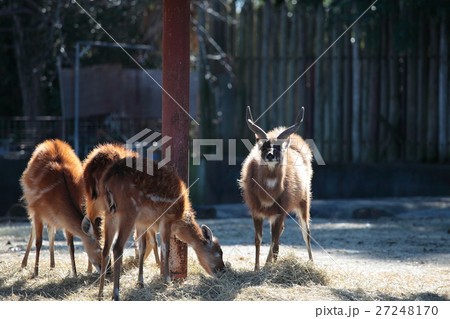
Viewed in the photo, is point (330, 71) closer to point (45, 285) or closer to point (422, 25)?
point (422, 25)

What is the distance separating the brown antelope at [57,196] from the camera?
596 cm

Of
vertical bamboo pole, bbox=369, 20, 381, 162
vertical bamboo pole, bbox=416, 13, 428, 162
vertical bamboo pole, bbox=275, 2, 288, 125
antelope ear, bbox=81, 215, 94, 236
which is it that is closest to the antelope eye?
antelope ear, bbox=81, 215, 94, 236

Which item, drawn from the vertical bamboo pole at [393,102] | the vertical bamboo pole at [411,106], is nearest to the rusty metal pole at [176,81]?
the vertical bamboo pole at [393,102]

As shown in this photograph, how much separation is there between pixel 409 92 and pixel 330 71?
146 cm

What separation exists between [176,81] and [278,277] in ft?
6.45

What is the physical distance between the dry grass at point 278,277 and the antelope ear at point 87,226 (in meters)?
0.42

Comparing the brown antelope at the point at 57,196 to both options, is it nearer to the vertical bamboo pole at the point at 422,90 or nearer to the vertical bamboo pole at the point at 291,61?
the vertical bamboo pole at the point at 291,61

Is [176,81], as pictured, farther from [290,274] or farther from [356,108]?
[356,108]

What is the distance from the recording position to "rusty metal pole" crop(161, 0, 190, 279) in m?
5.69

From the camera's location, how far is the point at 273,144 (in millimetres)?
6621

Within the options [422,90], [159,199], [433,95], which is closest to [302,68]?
[422,90]

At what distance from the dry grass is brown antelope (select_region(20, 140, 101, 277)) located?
315 mm

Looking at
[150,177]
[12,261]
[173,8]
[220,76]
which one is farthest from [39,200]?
[220,76]

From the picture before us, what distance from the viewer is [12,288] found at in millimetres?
5449
